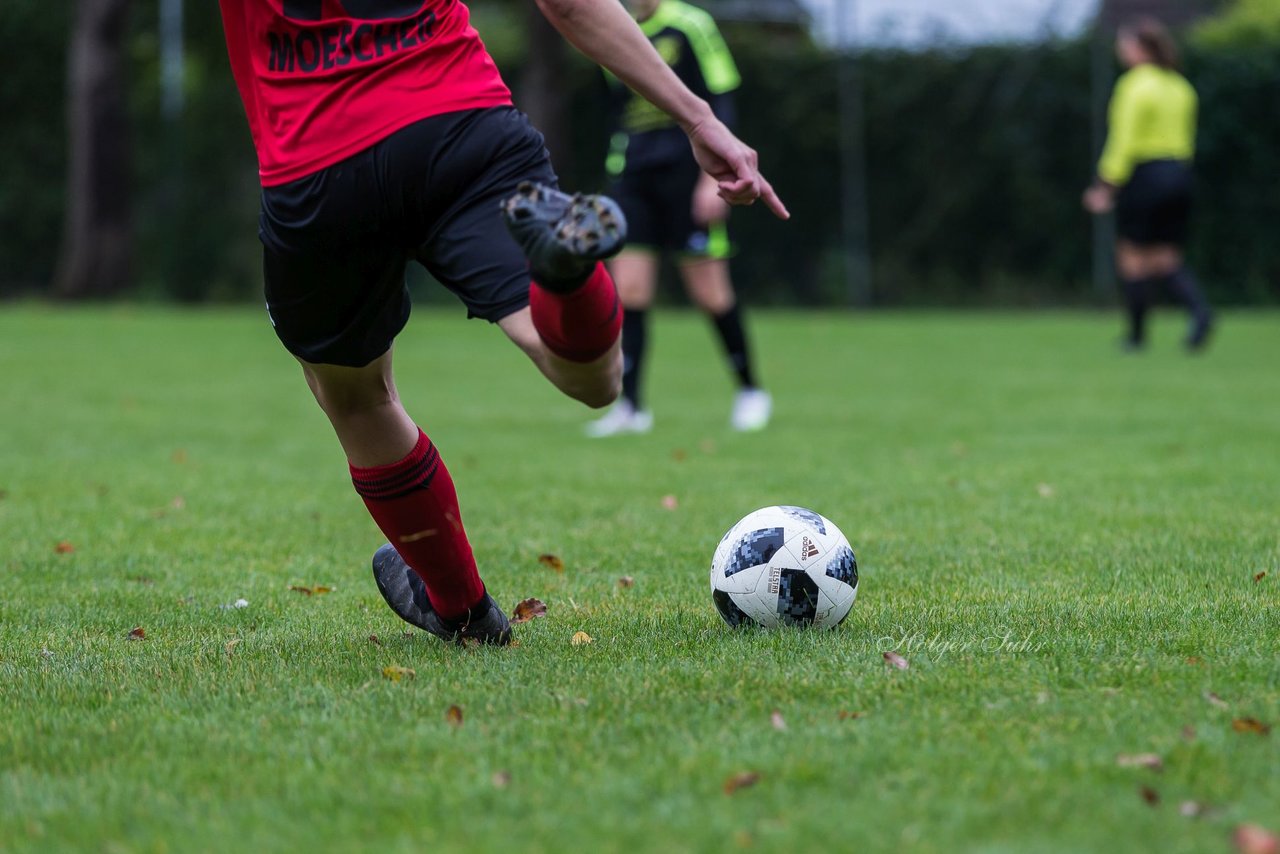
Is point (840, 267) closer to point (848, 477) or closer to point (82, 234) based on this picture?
point (82, 234)

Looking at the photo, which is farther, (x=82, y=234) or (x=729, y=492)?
(x=82, y=234)

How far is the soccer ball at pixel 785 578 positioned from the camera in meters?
3.55

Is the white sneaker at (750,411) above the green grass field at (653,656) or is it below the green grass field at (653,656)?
below

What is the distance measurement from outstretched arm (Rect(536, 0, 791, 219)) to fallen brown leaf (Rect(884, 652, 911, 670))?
0.98 metres

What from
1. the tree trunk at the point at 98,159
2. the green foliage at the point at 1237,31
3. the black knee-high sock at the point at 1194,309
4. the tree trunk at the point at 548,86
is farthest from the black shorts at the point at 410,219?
the tree trunk at the point at 98,159

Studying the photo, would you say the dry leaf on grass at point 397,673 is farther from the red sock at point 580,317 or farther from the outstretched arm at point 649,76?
the outstretched arm at point 649,76

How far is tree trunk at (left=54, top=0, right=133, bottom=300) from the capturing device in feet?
72.1

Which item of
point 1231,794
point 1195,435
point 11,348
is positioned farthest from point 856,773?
point 11,348

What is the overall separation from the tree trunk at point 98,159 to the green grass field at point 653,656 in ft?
49.5

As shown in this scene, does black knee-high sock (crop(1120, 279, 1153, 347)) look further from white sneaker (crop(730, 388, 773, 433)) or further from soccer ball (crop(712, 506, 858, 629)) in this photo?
soccer ball (crop(712, 506, 858, 629))

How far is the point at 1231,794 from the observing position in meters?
2.33

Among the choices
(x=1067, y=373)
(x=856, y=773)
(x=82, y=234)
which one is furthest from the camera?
(x=82, y=234)

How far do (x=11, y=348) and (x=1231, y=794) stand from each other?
44.8 feet

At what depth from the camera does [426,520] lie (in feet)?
11.1
